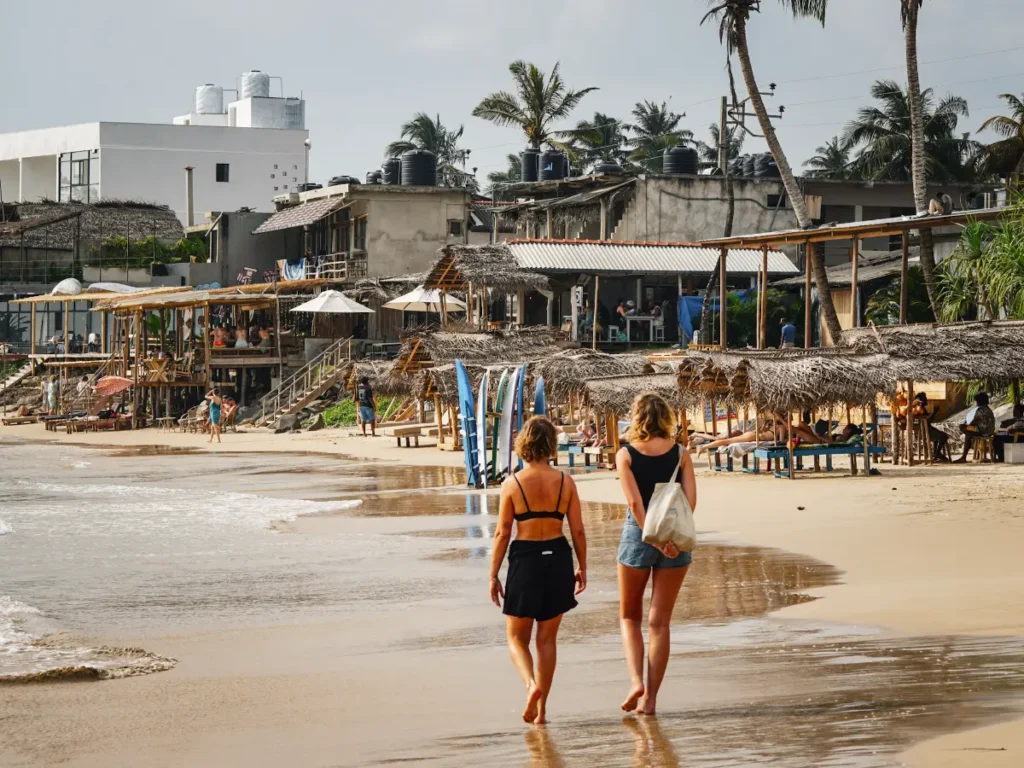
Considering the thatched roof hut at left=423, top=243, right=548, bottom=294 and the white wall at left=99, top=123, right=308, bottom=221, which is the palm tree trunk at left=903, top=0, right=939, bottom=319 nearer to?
the thatched roof hut at left=423, top=243, right=548, bottom=294

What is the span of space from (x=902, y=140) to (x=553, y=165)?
598 inches

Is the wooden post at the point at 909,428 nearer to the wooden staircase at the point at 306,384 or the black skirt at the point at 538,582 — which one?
the black skirt at the point at 538,582

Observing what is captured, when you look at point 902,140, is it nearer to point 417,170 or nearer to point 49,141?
point 417,170

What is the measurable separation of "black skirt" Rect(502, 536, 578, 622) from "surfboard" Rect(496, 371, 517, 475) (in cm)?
1466

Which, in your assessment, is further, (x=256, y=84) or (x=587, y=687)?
(x=256, y=84)

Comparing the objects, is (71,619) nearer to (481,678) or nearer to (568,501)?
(481,678)

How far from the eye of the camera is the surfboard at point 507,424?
21016mm

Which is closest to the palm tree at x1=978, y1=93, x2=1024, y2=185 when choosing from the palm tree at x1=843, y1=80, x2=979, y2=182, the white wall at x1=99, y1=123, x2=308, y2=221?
the palm tree at x1=843, y1=80, x2=979, y2=182

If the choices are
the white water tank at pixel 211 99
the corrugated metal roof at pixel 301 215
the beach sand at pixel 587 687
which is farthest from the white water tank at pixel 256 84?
the beach sand at pixel 587 687

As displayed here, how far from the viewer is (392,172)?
50438 mm

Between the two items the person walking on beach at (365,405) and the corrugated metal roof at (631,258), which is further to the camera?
the corrugated metal roof at (631,258)

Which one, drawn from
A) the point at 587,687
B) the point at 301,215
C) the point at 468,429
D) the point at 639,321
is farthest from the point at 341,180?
the point at 587,687

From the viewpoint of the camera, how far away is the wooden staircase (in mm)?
38812

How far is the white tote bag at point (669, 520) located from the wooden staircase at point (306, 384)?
108 ft
